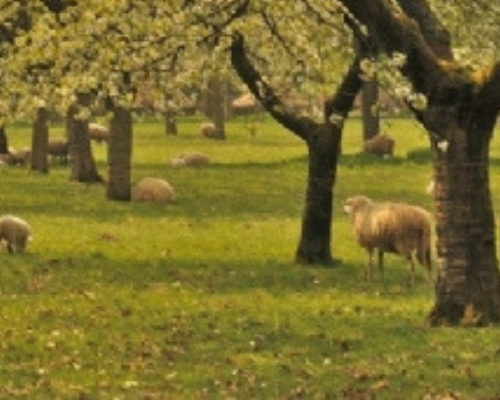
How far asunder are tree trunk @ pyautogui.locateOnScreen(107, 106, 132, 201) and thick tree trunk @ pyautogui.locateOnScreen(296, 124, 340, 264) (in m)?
13.3

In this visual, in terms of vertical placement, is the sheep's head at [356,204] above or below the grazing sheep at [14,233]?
above

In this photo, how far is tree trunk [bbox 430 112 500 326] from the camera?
20331mm

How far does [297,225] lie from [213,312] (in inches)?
623

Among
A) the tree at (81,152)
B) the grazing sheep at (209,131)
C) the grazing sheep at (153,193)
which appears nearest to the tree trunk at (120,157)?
the grazing sheep at (153,193)

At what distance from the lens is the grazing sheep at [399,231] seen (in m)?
26.3

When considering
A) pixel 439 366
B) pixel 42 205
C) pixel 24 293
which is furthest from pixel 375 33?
pixel 42 205

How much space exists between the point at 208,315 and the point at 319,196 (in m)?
8.03

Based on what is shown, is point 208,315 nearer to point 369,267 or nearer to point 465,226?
point 465,226

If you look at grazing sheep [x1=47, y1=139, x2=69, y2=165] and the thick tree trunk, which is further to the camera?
grazing sheep [x1=47, y1=139, x2=69, y2=165]

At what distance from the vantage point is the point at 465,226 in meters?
20.4

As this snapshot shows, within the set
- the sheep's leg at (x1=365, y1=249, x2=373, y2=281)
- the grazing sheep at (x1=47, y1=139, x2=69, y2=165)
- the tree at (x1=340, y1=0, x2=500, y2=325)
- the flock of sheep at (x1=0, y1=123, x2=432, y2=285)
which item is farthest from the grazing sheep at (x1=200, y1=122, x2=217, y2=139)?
the tree at (x1=340, y1=0, x2=500, y2=325)

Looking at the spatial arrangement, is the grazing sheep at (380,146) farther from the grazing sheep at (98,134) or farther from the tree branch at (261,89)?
the tree branch at (261,89)

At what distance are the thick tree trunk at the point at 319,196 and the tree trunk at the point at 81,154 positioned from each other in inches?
756

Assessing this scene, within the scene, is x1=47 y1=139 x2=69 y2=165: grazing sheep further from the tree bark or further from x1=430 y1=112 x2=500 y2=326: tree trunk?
x1=430 y1=112 x2=500 y2=326: tree trunk
